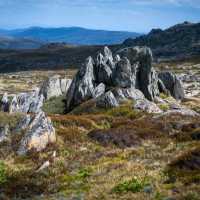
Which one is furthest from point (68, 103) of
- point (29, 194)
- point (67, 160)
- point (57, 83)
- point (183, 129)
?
point (29, 194)

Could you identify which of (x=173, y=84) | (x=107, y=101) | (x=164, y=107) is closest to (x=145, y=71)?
(x=173, y=84)

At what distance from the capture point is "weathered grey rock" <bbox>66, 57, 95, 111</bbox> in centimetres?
6350

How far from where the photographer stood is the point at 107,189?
19.3 m

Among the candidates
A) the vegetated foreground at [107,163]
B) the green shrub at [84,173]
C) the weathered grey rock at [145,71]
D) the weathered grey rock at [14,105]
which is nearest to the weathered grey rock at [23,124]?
the vegetated foreground at [107,163]

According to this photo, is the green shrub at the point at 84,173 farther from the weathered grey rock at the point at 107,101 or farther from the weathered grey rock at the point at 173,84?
the weathered grey rock at the point at 173,84

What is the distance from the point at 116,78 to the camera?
6525 centimetres

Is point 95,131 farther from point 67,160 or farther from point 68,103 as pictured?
point 68,103

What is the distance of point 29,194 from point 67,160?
6.49 meters

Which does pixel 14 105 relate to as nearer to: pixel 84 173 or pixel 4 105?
pixel 4 105

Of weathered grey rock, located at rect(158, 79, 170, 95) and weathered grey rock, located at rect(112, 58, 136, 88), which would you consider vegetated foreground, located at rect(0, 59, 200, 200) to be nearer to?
weathered grey rock, located at rect(112, 58, 136, 88)

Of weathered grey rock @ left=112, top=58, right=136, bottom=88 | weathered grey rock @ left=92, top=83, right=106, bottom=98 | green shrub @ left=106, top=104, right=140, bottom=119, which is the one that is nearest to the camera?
green shrub @ left=106, top=104, right=140, bottom=119

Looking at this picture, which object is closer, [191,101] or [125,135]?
[125,135]

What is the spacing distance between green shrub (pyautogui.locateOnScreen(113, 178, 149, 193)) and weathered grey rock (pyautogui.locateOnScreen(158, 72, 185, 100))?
191 ft

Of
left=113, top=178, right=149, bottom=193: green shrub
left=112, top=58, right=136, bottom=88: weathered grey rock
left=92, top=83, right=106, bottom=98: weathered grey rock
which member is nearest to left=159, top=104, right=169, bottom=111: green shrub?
left=112, top=58, right=136, bottom=88: weathered grey rock
